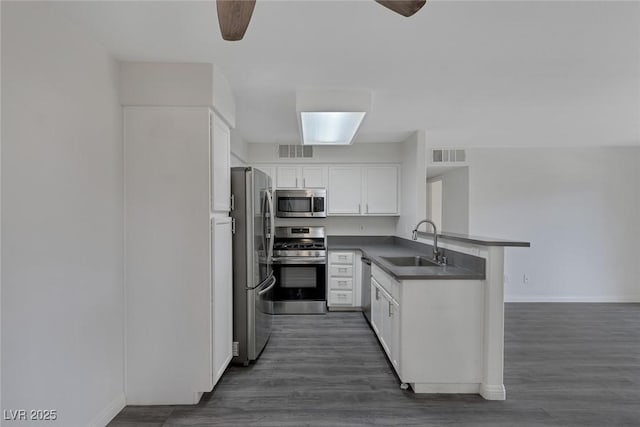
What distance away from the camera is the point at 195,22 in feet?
5.68

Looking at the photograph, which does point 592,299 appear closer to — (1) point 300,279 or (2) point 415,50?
(1) point 300,279

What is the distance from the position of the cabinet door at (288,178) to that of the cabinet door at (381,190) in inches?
42.1

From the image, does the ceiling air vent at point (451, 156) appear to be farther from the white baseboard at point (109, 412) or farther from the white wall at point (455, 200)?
the white baseboard at point (109, 412)

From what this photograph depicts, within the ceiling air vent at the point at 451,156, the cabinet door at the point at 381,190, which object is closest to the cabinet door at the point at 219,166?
the cabinet door at the point at 381,190

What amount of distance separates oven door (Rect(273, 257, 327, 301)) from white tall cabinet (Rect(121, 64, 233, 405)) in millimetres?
1978

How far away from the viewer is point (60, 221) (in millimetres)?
1614

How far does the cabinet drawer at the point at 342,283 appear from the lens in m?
4.29

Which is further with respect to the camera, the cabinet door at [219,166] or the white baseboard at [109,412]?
the cabinet door at [219,166]

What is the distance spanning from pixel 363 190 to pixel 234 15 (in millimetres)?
3719

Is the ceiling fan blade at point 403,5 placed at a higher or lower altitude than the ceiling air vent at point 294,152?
lower

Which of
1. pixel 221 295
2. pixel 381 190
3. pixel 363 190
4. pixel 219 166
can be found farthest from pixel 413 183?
pixel 221 295

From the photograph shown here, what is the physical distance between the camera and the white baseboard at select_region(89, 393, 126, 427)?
189 centimetres

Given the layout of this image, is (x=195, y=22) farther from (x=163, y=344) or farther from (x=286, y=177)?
(x=286, y=177)

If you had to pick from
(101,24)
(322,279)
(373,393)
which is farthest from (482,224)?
(101,24)
